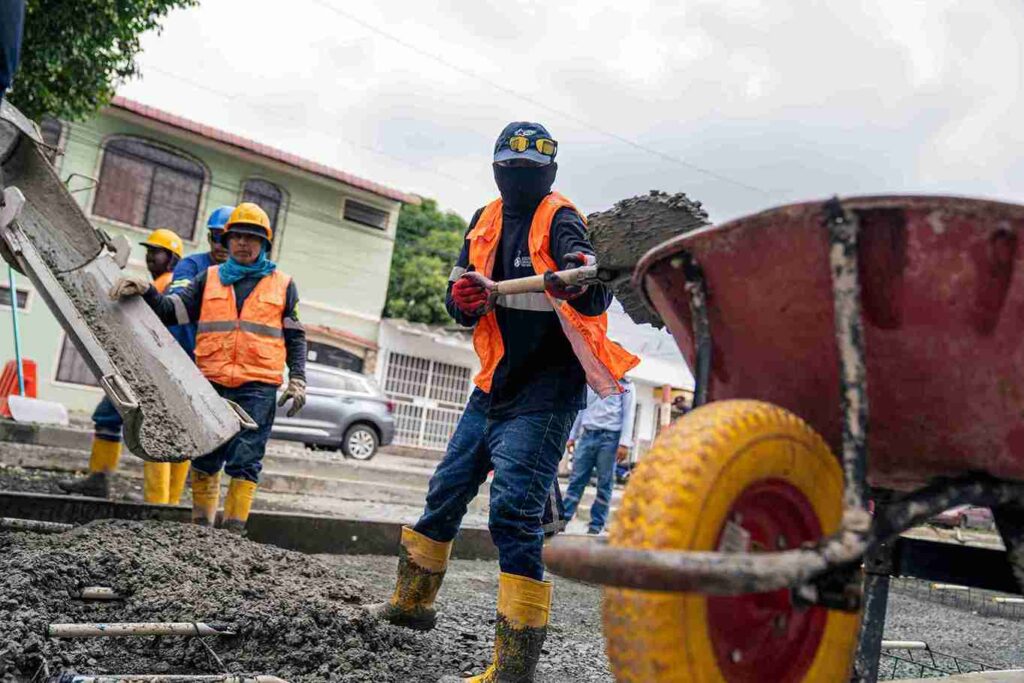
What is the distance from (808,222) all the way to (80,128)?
1920 cm

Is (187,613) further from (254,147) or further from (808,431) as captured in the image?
(254,147)

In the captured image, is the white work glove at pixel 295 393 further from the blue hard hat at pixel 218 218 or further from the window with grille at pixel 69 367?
the window with grille at pixel 69 367

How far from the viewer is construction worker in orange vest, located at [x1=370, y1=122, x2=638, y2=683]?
2584 mm

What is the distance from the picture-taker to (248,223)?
4918mm

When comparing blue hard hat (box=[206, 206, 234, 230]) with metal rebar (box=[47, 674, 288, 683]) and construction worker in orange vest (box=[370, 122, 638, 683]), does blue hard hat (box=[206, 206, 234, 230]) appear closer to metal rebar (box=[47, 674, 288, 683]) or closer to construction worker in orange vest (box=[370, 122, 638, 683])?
construction worker in orange vest (box=[370, 122, 638, 683])

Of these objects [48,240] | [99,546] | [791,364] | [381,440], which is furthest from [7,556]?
[381,440]

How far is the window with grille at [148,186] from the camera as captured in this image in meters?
18.0

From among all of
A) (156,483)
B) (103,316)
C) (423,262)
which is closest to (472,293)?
(103,316)

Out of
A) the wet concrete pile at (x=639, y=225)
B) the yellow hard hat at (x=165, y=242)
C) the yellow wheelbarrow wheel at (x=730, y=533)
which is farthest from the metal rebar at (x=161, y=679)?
the yellow hard hat at (x=165, y=242)

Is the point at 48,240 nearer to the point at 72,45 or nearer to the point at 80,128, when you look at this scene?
the point at 72,45

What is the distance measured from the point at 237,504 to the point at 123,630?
2375mm

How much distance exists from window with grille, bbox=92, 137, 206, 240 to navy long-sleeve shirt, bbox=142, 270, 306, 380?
14.7 meters

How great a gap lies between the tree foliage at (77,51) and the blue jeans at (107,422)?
14.4ft

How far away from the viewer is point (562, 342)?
2.83 metres
